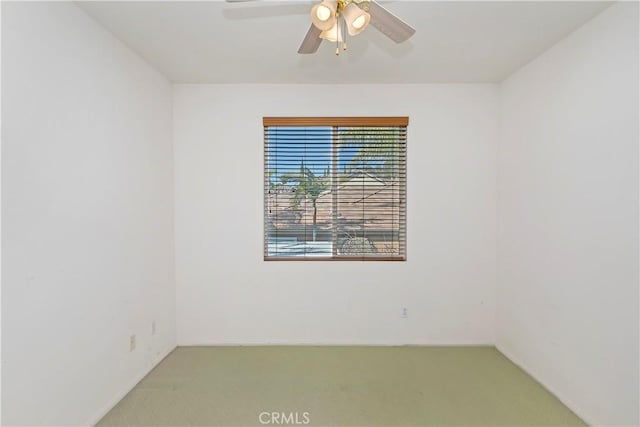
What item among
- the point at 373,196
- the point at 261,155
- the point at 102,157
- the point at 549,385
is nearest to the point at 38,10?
the point at 102,157

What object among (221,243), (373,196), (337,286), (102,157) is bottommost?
(337,286)

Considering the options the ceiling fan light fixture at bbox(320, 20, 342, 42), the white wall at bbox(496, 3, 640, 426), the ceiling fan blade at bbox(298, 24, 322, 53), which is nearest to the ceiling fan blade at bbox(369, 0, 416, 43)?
the ceiling fan light fixture at bbox(320, 20, 342, 42)

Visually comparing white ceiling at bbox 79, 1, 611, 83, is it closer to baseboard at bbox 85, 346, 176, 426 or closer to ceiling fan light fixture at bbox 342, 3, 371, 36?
ceiling fan light fixture at bbox 342, 3, 371, 36

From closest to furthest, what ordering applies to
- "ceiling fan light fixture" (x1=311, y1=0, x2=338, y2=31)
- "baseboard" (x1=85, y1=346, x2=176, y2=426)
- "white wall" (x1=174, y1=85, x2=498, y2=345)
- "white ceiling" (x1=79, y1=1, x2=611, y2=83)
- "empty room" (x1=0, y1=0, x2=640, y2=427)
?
"ceiling fan light fixture" (x1=311, y1=0, x2=338, y2=31)
"empty room" (x1=0, y1=0, x2=640, y2=427)
"white ceiling" (x1=79, y1=1, x2=611, y2=83)
"baseboard" (x1=85, y1=346, x2=176, y2=426)
"white wall" (x1=174, y1=85, x2=498, y2=345)

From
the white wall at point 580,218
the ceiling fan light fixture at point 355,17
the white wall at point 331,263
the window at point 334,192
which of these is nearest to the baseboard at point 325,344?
the white wall at point 331,263

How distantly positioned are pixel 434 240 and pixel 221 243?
7.11ft

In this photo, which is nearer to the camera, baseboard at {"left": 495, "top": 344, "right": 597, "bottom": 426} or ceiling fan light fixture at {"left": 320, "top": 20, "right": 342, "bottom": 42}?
ceiling fan light fixture at {"left": 320, "top": 20, "right": 342, "bottom": 42}

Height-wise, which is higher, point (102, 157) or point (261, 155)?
point (261, 155)

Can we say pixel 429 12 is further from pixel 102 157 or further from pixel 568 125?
pixel 102 157

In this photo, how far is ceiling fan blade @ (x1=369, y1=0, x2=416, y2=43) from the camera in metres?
1.33

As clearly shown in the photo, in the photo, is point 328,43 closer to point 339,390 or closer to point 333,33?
point 333,33

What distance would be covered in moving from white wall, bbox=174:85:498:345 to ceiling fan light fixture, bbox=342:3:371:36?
158cm

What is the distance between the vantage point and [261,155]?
2969mm

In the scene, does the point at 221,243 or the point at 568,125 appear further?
the point at 221,243
